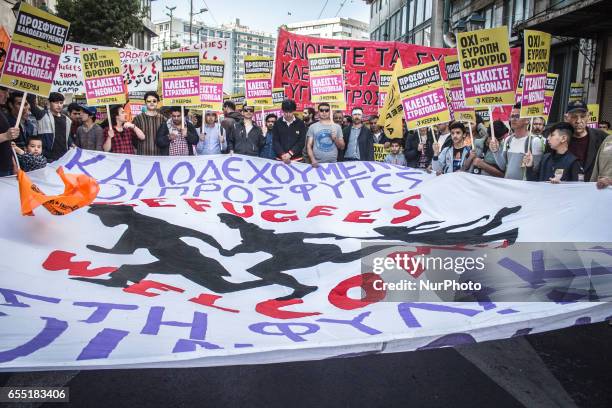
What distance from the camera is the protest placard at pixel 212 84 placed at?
855cm

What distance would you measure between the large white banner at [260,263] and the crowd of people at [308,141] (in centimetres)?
71

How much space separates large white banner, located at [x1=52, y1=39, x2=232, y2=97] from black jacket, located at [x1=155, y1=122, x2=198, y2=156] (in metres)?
4.34

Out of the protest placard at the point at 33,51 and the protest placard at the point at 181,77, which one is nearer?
the protest placard at the point at 33,51

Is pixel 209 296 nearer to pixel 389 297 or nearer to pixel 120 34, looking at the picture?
pixel 389 297

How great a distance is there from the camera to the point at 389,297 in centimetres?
338

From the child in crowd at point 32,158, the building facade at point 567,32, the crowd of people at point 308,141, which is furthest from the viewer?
the building facade at point 567,32

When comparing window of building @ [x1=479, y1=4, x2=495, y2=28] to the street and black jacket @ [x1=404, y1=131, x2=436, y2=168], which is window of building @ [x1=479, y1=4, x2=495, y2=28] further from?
the street

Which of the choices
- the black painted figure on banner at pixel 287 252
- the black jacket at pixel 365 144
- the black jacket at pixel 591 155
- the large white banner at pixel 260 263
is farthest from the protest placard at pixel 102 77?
the black jacket at pixel 591 155

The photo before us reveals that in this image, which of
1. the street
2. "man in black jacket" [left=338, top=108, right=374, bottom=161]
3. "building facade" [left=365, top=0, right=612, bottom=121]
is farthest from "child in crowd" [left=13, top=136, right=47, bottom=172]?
"building facade" [left=365, top=0, right=612, bottom=121]

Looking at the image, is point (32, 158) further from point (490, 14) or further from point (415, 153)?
point (490, 14)

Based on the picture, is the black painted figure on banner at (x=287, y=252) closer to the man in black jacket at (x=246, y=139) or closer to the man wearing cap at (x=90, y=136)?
the man wearing cap at (x=90, y=136)

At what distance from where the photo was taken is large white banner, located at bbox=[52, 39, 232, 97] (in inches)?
486

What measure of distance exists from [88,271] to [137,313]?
2.74ft

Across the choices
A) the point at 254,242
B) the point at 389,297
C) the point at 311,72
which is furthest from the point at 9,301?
the point at 311,72
